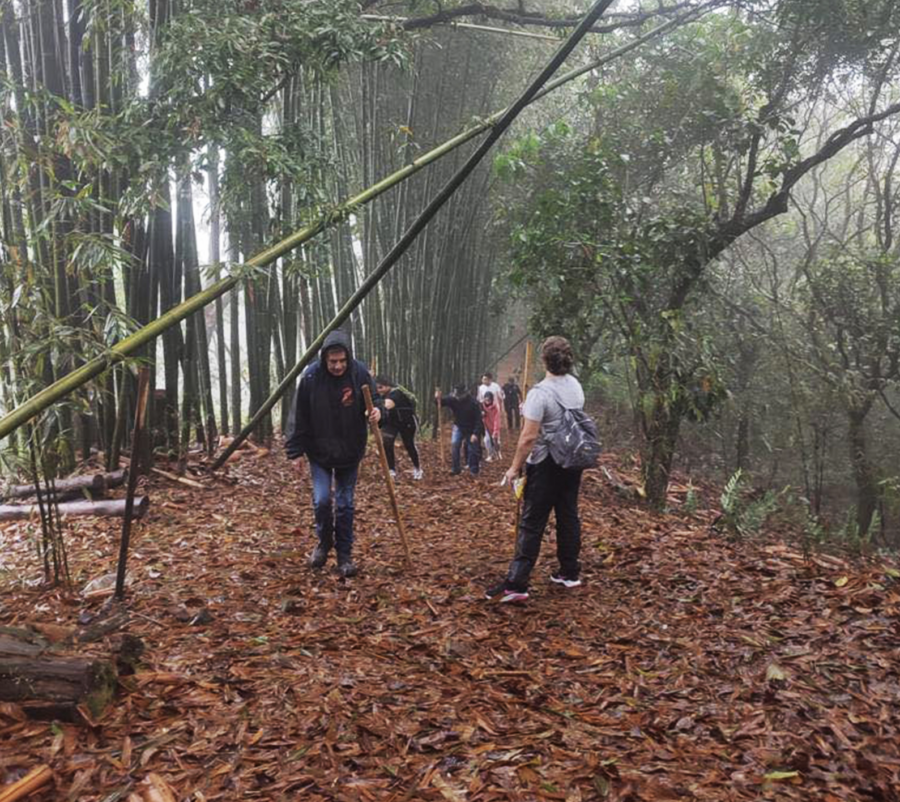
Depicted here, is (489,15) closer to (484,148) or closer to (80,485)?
(484,148)

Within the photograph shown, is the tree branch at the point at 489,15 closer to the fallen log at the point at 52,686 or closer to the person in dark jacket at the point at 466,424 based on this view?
the person in dark jacket at the point at 466,424

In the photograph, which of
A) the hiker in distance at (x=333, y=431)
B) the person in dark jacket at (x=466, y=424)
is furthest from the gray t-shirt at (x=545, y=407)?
the person in dark jacket at (x=466, y=424)

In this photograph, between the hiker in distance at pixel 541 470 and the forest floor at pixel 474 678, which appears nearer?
the forest floor at pixel 474 678

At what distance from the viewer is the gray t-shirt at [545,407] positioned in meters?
3.29

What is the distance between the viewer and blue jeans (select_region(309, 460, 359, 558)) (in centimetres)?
369

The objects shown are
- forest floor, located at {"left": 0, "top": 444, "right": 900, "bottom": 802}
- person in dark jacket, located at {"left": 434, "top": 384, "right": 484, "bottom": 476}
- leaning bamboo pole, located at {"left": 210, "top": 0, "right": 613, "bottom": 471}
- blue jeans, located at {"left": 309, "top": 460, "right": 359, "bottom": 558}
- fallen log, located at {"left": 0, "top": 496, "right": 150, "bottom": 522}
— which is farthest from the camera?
person in dark jacket, located at {"left": 434, "top": 384, "right": 484, "bottom": 476}

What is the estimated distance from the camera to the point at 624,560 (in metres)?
3.99

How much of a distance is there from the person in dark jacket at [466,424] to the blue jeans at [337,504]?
3808 millimetres

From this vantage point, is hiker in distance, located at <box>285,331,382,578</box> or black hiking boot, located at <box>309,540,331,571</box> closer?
hiker in distance, located at <box>285,331,382,578</box>

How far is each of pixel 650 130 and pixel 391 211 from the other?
3294 mm

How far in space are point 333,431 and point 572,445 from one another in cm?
127

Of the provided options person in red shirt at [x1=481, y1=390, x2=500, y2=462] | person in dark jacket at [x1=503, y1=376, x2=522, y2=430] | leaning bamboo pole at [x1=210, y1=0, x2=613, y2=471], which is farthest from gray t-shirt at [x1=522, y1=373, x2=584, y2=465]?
person in dark jacket at [x1=503, y1=376, x2=522, y2=430]

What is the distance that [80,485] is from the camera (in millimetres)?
4719

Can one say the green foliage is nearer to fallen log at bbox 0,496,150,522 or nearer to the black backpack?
the black backpack
